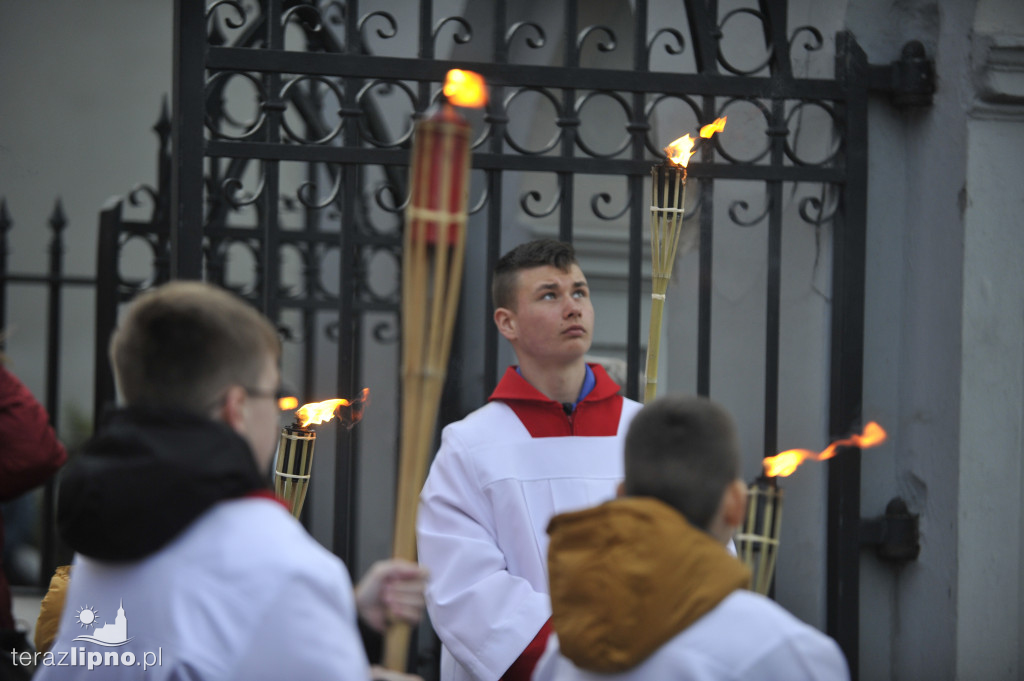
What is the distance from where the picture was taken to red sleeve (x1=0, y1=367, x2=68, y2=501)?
4.26 meters

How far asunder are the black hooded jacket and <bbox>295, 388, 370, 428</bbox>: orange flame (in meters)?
1.46

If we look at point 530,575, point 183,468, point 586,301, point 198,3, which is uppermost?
point 198,3

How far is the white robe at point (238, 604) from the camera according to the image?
1.76m

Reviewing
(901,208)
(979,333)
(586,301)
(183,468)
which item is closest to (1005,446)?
(979,333)

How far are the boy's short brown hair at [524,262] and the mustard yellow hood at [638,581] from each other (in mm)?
1801

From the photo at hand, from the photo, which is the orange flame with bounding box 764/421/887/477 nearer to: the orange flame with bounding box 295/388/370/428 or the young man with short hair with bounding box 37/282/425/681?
the orange flame with bounding box 295/388/370/428

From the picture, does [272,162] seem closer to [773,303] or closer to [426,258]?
[773,303]

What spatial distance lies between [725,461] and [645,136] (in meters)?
2.26

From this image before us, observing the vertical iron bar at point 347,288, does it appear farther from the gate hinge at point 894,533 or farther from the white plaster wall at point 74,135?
the white plaster wall at point 74,135

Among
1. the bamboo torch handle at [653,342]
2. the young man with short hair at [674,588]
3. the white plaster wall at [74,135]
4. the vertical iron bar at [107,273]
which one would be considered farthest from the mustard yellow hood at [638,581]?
the white plaster wall at [74,135]

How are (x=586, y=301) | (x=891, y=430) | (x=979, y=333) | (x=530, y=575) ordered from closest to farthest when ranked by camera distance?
(x=530, y=575)
(x=586, y=301)
(x=979, y=333)
(x=891, y=430)

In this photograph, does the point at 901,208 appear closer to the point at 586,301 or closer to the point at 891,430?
the point at 891,430

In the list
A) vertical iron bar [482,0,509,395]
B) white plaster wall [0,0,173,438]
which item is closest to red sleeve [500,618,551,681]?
vertical iron bar [482,0,509,395]

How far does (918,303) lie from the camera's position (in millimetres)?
4211
